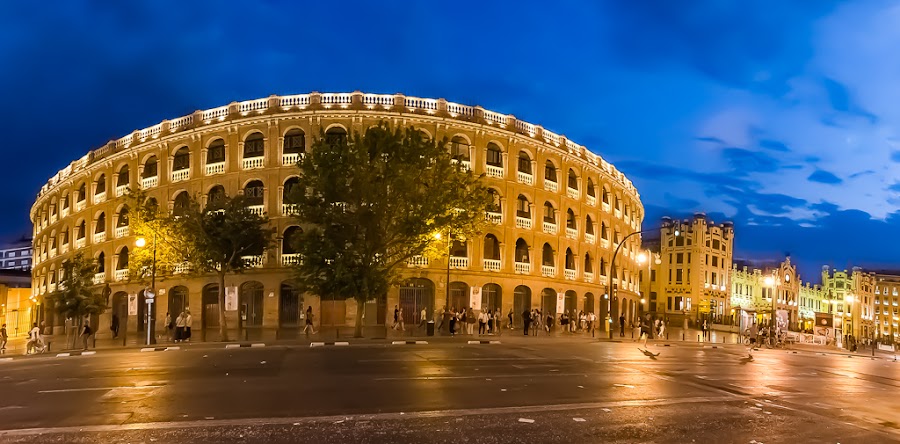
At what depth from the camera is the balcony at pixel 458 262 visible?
42.8 m

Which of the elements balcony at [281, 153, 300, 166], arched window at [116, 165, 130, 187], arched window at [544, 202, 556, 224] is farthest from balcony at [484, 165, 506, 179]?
arched window at [116, 165, 130, 187]

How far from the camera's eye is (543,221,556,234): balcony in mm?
47312

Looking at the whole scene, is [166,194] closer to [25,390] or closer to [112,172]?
[112,172]

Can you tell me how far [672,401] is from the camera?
12641 millimetres

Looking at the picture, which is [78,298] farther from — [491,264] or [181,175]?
[491,264]

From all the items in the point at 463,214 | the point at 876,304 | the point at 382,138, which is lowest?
the point at 876,304

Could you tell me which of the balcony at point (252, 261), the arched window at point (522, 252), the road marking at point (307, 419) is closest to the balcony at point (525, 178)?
the arched window at point (522, 252)

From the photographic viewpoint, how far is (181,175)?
4478 cm

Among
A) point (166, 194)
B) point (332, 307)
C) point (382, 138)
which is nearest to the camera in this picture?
point (382, 138)

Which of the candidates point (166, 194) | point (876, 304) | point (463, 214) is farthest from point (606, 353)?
point (876, 304)

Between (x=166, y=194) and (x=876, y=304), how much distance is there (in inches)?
6183

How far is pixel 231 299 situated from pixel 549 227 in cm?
2154

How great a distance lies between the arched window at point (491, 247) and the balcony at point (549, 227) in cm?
417

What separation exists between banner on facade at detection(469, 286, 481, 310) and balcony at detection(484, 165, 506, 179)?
288 inches
